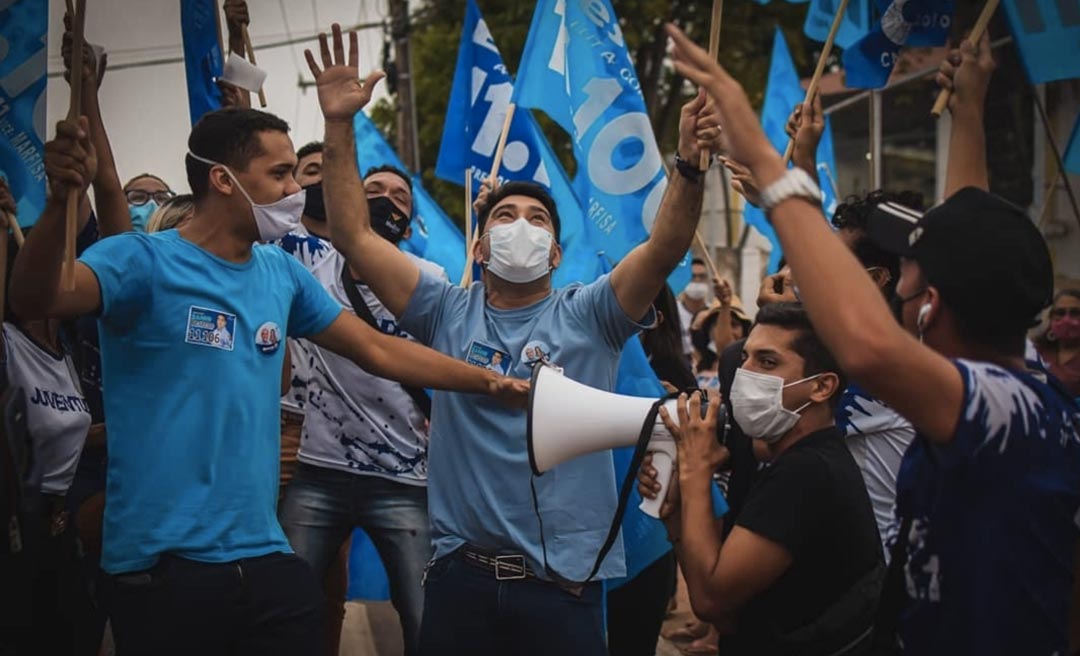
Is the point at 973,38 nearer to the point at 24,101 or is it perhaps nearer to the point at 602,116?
the point at 24,101

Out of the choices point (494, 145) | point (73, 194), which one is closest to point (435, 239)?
point (494, 145)

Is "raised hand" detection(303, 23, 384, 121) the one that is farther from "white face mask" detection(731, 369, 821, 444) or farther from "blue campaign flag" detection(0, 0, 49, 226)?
"white face mask" detection(731, 369, 821, 444)

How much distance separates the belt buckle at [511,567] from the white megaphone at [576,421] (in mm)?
451

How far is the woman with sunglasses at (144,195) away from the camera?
678 centimetres

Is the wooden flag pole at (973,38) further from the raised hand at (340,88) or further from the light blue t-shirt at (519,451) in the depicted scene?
the raised hand at (340,88)

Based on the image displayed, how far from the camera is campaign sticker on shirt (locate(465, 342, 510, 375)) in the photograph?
4.02 metres

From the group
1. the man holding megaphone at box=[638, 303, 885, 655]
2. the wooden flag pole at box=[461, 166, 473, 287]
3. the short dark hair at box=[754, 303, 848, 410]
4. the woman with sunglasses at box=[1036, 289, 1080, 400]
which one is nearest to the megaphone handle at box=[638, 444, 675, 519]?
the man holding megaphone at box=[638, 303, 885, 655]

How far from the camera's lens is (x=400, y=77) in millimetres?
17719

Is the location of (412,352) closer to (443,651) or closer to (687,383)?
(443,651)

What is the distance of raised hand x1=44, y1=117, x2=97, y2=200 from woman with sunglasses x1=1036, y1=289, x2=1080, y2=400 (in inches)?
180

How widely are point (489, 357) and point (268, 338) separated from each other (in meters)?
0.73

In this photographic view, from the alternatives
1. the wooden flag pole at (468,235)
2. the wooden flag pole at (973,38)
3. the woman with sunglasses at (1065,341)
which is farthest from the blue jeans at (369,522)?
the woman with sunglasses at (1065,341)

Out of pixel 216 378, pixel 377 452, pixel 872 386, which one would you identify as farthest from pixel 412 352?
pixel 872 386

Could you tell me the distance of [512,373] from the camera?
3.99 metres
